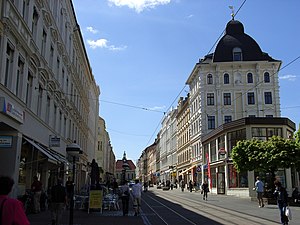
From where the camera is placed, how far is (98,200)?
18922 mm

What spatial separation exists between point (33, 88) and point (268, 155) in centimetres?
1691

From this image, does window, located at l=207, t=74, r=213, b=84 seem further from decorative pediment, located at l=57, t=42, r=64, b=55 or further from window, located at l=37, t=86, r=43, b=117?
window, located at l=37, t=86, r=43, b=117

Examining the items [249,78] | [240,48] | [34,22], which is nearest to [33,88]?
[34,22]

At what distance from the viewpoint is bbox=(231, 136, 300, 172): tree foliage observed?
26438mm

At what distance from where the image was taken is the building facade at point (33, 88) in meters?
14.6

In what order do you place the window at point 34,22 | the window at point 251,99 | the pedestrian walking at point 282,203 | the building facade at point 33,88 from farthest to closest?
the window at point 251,99, the window at point 34,22, the building facade at point 33,88, the pedestrian walking at point 282,203

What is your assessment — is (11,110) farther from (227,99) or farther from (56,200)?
(227,99)

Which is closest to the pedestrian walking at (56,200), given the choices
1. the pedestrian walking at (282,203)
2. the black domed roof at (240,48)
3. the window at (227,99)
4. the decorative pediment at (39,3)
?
the pedestrian walking at (282,203)

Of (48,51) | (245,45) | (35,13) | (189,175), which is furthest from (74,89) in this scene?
(189,175)

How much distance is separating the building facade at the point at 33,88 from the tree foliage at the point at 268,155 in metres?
13.5

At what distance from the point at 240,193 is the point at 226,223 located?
22633 mm

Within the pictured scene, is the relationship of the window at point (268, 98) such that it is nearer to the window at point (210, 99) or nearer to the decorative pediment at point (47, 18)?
the window at point (210, 99)

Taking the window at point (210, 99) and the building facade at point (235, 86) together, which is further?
the window at point (210, 99)

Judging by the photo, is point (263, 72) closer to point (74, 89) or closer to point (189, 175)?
A: point (189, 175)
